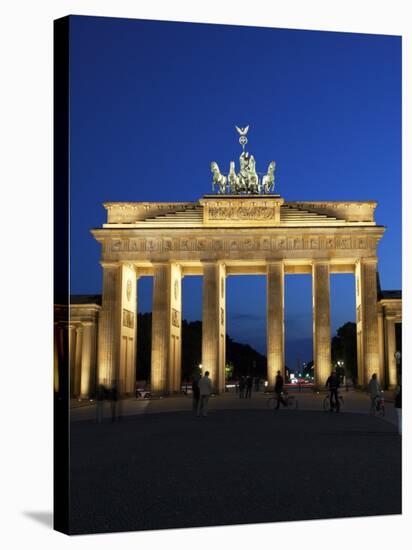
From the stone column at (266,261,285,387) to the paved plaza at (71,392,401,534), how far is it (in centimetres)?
4169

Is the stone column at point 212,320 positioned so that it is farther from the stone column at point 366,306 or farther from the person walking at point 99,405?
the person walking at point 99,405

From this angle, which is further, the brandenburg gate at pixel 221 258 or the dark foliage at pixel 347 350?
the dark foliage at pixel 347 350

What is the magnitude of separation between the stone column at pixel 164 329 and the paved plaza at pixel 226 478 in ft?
134

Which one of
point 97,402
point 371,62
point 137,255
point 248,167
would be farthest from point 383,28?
point 137,255

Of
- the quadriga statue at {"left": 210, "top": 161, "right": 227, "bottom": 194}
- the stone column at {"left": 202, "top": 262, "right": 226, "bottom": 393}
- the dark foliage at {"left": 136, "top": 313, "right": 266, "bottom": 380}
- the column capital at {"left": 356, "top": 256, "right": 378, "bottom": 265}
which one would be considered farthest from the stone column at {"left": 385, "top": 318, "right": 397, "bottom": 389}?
the quadriga statue at {"left": 210, "top": 161, "right": 227, "bottom": 194}

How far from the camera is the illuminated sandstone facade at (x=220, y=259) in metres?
60.9

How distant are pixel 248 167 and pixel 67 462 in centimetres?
4230

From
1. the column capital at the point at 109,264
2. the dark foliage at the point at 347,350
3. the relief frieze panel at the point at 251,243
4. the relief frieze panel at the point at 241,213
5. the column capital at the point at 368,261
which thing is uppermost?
the relief frieze panel at the point at 241,213

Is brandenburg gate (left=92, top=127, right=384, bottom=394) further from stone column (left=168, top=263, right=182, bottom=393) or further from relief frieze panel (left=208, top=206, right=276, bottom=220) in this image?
stone column (left=168, top=263, right=182, bottom=393)

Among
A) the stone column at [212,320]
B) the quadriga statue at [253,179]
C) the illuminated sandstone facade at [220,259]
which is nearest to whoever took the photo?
the quadriga statue at [253,179]

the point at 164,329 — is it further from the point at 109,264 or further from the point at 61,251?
the point at 61,251

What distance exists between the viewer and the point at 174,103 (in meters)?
22.5

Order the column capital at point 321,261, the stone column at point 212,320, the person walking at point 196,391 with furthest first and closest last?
1. the column capital at point 321,261
2. the stone column at point 212,320
3. the person walking at point 196,391

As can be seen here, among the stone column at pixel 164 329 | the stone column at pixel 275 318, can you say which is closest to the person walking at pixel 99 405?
the stone column at pixel 164 329
